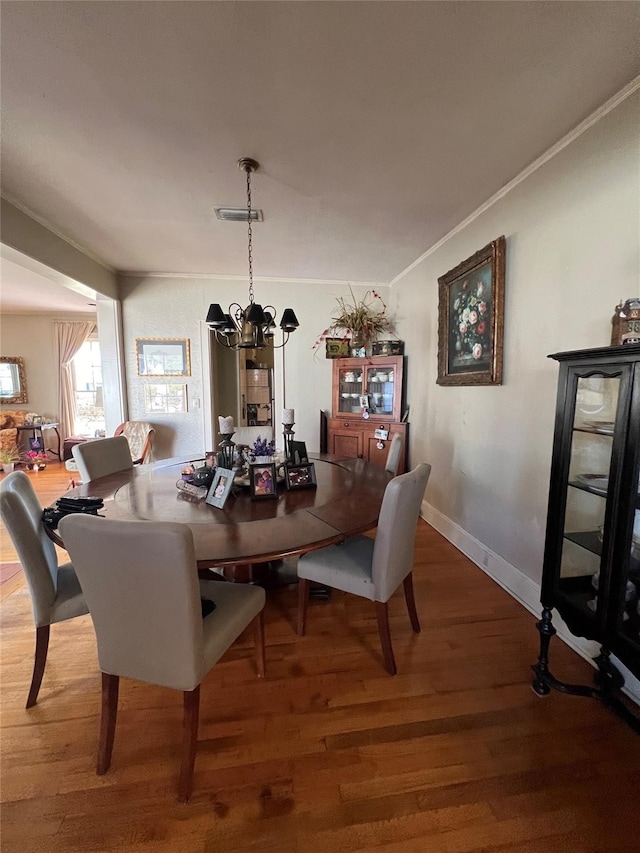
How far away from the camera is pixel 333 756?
1.23 m

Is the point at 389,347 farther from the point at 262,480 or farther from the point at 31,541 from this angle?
the point at 31,541

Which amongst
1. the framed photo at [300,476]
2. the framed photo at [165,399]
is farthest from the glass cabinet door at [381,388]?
the framed photo at [165,399]

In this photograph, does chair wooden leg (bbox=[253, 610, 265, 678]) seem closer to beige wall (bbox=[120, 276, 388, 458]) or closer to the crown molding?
the crown molding

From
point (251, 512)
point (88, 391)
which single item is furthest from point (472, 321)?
point (88, 391)

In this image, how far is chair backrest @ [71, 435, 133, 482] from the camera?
7.11ft

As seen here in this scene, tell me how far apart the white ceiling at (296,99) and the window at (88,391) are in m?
4.47

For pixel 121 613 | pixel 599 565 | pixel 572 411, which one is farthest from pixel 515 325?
pixel 121 613

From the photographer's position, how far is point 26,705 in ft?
4.69

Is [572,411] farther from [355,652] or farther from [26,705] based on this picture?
[26,705]

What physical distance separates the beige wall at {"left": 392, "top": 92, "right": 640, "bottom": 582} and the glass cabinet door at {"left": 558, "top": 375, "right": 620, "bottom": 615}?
355mm

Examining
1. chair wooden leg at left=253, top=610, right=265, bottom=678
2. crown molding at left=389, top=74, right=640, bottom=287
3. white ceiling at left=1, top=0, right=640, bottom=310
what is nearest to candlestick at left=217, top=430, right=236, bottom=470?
chair wooden leg at left=253, top=610, right=265, bottom=678

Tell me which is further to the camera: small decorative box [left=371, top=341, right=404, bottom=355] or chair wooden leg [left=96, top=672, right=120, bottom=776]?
small decorative box [left=371, top=341, right=404, bottom=355]

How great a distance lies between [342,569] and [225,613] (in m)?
0.57

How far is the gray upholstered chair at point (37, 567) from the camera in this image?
4.13 feet
